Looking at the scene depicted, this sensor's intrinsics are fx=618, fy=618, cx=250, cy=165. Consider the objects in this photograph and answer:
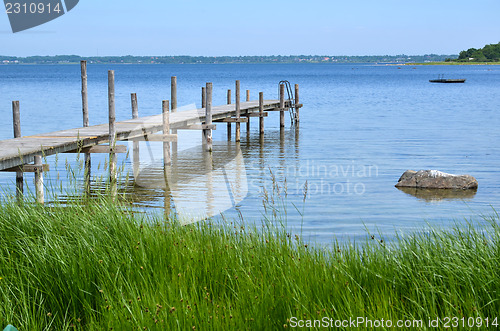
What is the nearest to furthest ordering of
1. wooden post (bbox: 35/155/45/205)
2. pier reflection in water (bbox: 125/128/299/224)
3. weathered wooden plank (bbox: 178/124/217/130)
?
wooden post (bbox: 35/155/45/205) < pier reflection in water (bbox: 125/128/299/224) < weathered wooden plank (bbox: 178/124/217/130)

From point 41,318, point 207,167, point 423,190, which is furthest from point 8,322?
point 207,167

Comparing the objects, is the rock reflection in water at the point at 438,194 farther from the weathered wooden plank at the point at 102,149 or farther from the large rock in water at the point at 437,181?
the weathered wooden plank at the point at 102,149

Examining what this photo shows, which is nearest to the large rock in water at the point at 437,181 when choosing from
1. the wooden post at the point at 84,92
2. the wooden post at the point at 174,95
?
the wooden post at the point at 84,92

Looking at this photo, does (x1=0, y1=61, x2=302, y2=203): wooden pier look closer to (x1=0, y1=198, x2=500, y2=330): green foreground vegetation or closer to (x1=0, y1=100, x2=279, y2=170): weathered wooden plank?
(x1=0, y1=100, x2=279, y2=170): weathered wooden plank

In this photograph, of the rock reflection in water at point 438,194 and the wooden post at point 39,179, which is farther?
the rock reflection in water at point 438,194

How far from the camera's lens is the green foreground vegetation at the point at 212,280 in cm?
448

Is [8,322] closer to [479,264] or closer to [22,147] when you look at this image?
[479,264]

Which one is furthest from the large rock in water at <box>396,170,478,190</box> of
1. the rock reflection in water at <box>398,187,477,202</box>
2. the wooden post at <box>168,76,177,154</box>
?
the wooden post at <box>168,76,177,154</box>

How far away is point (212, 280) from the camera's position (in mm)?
5320

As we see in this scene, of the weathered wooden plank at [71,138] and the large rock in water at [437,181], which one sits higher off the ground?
the weathered wooden plank at [71,138]

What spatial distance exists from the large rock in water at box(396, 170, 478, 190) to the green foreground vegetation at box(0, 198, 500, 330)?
32.0 ft

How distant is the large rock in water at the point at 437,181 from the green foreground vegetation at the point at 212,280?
9764 millimetres

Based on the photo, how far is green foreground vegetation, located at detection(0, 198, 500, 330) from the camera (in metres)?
4.48

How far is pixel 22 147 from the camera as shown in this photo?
11984 mm
